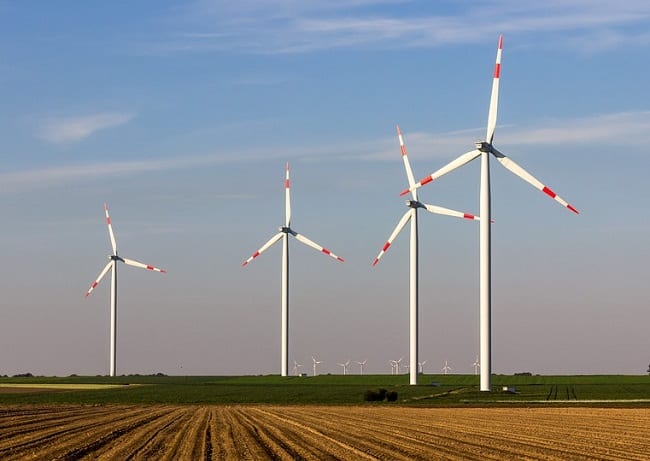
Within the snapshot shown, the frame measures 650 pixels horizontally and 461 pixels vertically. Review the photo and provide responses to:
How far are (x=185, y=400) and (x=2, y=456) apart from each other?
67.3 meters

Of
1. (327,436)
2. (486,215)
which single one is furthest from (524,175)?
(327,436)

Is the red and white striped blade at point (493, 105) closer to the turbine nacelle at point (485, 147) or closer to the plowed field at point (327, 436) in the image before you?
the turbine nacelle at point (485, 147)

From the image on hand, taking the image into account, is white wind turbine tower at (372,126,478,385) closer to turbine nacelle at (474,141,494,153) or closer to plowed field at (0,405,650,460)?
turbine nacelle at (474,141,494,153)

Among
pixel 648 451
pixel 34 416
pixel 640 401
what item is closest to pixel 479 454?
pixel 648 451

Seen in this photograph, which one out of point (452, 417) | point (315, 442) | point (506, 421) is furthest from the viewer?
point (452, 417)

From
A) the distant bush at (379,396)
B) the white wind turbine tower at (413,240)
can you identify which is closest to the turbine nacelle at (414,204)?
the white wind turbine tower at (413,240)

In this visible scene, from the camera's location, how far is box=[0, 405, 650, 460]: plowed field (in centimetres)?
4075

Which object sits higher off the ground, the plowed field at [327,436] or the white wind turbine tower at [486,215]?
the white wind turbine tower at [486,215]

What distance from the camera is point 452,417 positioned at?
69.1 meters

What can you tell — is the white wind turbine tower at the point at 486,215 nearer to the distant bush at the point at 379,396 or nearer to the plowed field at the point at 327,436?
the distant bush at the point at 379,396

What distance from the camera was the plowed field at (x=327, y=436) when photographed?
40750mm

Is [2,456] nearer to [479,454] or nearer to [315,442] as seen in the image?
[315,442]

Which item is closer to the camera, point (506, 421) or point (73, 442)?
point (73, 442)

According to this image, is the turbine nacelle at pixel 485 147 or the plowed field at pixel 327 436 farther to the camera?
the turbine nacelle at pixel 485 147
